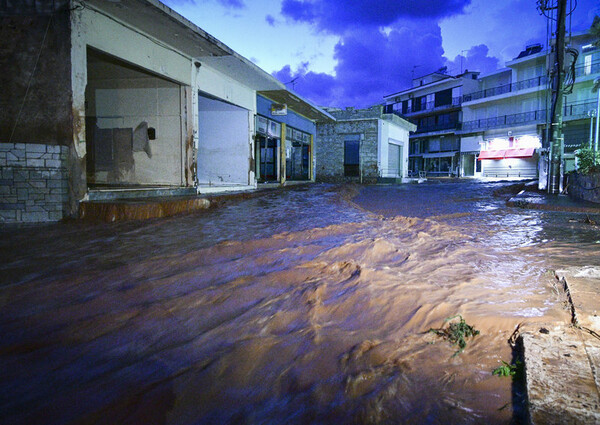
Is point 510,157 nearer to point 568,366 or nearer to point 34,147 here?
point 34,147

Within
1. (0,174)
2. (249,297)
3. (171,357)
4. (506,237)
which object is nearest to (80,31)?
(0,174)

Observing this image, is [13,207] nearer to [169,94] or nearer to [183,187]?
[183,187]

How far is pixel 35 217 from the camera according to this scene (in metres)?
6.92

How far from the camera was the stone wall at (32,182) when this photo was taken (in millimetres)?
6668

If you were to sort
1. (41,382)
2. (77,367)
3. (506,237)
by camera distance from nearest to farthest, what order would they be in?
(41,382)
(77,367)
(506,237)

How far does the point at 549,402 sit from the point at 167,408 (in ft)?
5.92

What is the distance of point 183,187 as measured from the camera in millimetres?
11219

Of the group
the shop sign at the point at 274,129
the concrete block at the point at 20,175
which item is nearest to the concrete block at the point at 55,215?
the concrete block at the point at 20,175

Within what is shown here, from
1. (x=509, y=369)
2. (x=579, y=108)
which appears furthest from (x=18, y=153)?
(x=579, y=108)

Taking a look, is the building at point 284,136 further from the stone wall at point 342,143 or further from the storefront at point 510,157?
the storefront at point 510,157

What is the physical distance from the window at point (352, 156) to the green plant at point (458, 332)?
23.2 meters

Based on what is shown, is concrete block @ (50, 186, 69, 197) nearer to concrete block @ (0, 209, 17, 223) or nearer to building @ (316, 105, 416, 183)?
concrete block @ (0, 209, 17, 223)

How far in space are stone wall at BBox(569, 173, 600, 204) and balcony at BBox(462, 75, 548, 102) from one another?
2897 cm

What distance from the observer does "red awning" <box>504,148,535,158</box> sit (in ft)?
118
